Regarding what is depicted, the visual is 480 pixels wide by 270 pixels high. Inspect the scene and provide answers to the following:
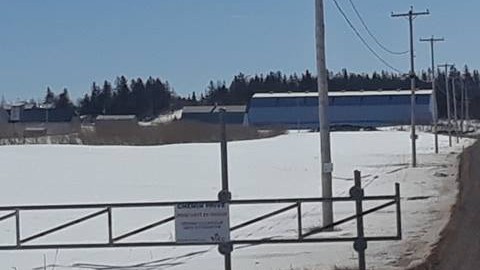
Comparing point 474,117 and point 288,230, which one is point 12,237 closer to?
point 288,230

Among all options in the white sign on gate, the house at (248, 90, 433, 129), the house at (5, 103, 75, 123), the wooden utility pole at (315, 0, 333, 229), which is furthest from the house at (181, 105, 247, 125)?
the white sign on gate

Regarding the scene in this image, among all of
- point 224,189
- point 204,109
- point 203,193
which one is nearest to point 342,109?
point 204,109

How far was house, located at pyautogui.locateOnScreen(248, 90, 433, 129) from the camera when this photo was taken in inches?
6422

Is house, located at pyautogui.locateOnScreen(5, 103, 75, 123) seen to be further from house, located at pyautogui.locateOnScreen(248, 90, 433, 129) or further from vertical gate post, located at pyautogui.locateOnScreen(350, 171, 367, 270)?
vertical gate post, located at pyautogui.locateOnScreen(350, 171, 367, 270)

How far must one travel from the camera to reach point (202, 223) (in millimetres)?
11617

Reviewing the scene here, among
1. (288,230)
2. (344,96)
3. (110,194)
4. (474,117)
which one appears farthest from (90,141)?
(474,117)

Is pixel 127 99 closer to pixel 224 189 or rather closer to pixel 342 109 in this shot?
pixel 342 109

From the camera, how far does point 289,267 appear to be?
47.8ft

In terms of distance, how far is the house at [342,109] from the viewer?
163m

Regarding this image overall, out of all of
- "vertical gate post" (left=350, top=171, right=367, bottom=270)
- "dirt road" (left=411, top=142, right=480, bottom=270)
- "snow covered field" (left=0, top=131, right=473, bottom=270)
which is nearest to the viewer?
"vertical gate post" (left=350, top=171, right=367, bottom=270)

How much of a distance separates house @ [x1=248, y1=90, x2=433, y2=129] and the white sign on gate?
5862 inches

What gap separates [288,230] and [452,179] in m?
20.6

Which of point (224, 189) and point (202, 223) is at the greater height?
point (224, 189)

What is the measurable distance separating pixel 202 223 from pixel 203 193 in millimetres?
21258
